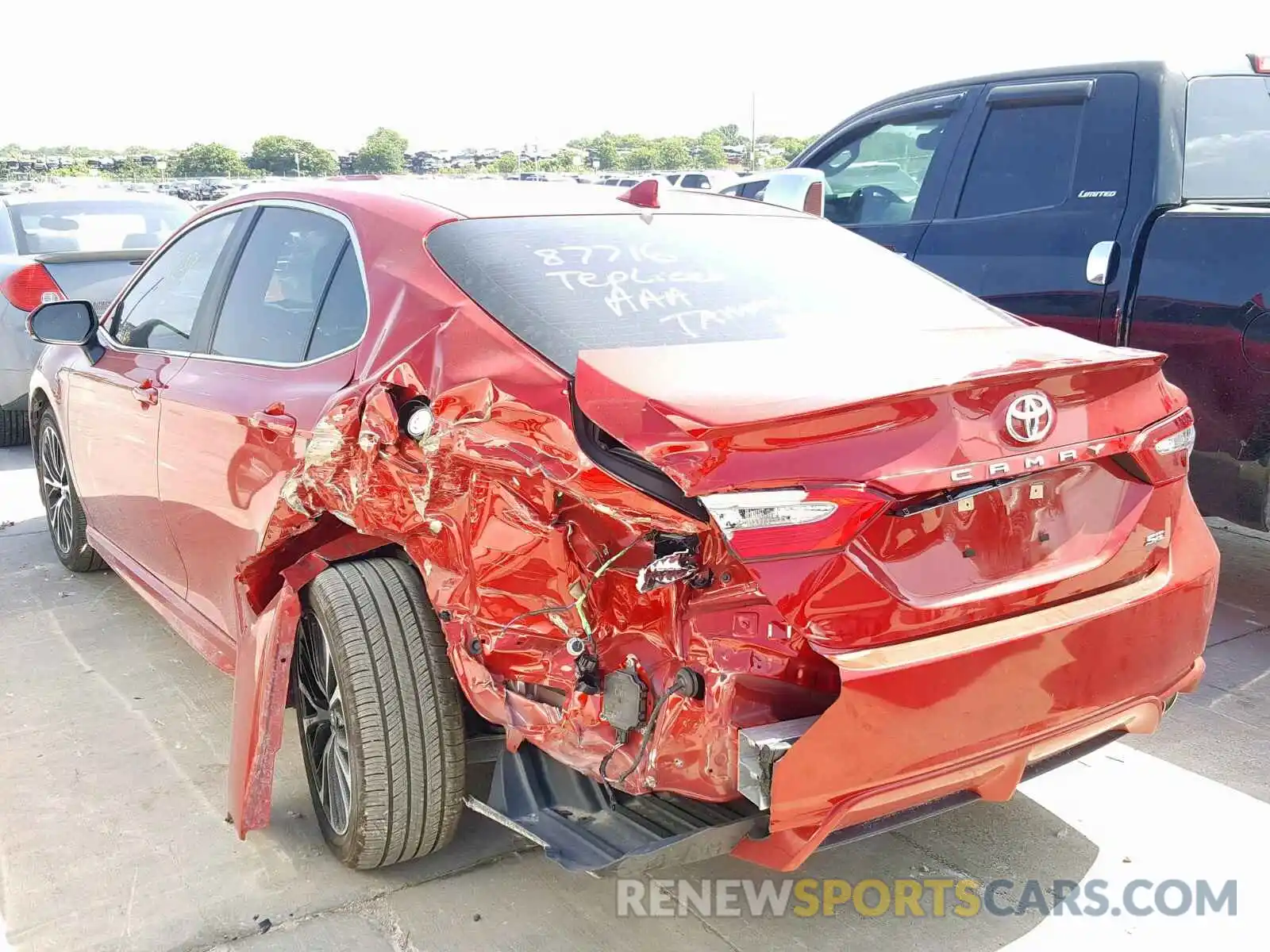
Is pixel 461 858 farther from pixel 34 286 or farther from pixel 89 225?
pixel 89 225

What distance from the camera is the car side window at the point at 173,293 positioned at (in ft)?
12.6

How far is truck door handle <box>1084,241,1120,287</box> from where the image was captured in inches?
179

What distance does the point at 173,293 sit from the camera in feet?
13.3

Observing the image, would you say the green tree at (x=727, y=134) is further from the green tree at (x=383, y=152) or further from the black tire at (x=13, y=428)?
the black tire at (x=13, y=428)

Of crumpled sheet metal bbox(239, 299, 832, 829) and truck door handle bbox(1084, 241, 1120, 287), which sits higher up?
truck door handle bbox(1084, 241, 1120, 287)

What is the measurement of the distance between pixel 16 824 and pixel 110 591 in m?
2.04

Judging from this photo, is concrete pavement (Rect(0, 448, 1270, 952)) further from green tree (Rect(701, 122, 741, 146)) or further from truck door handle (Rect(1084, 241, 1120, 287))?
green tree (Rect(701, 122, 741, 146))

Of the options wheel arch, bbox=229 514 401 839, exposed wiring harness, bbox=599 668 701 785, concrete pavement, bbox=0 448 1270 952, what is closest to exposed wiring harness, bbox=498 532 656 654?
exposed wiring harness, bbox=599 668 701 785

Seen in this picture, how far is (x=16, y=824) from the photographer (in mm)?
3188

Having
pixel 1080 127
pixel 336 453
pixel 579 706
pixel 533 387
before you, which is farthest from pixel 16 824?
pixel 1080 127

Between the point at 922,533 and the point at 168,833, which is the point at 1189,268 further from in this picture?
the point at 168,833

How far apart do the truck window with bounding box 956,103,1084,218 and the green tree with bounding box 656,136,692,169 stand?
75.2 metres

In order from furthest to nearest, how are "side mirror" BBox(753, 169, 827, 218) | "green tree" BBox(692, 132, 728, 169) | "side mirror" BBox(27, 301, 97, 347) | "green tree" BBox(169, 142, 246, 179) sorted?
"green tree" BBox(169, 142, 246, 179), "green tree" BBox(692, 132, 728, 169), "side mirror" BBox(753, 169, 827, 218), "side mirror" BBox(27, 301, 97, 347)

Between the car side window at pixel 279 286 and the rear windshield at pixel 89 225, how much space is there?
17.0 feet
